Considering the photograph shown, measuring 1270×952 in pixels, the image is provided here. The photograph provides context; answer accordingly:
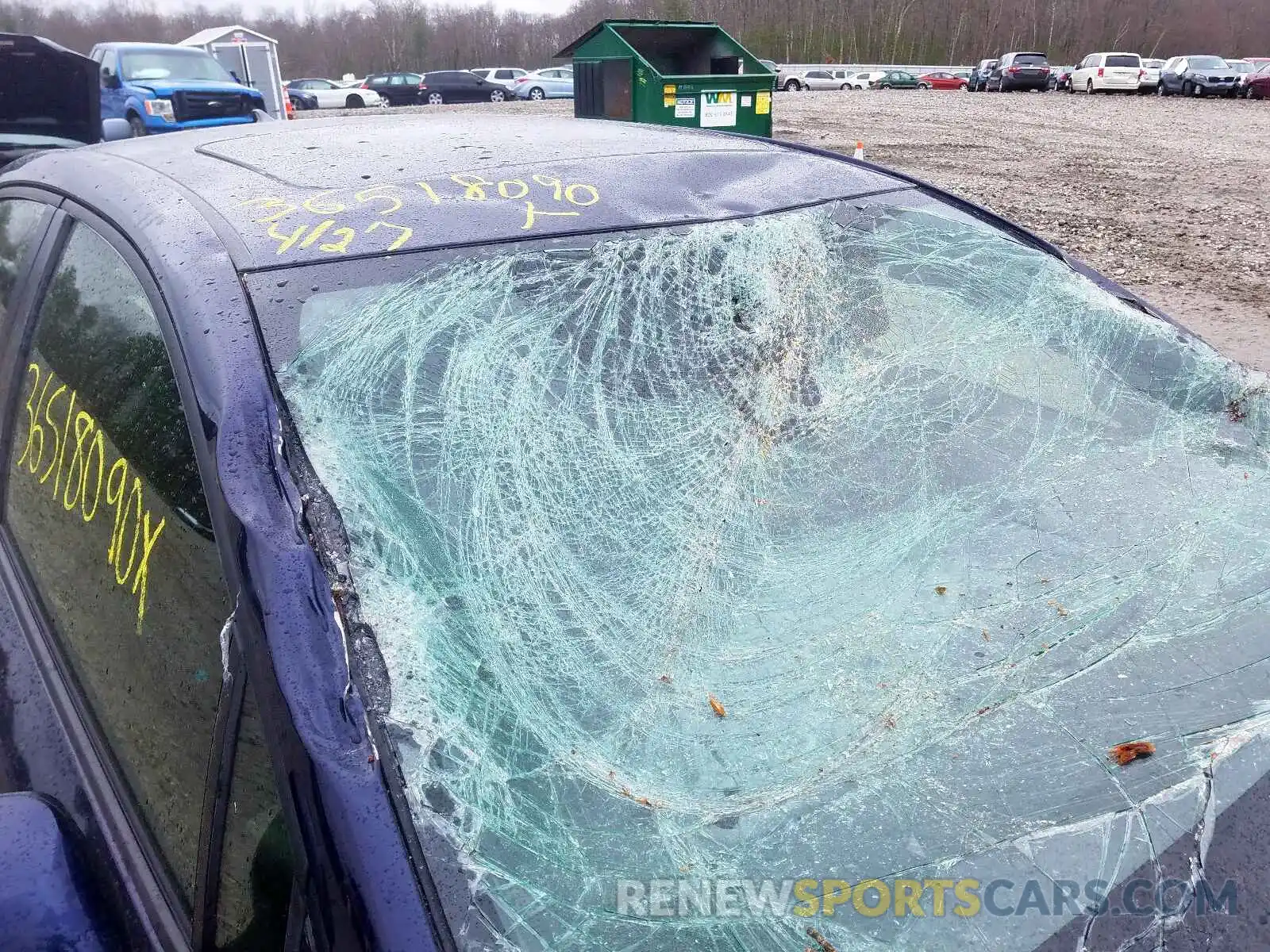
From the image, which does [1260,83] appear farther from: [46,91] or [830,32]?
[830,32]

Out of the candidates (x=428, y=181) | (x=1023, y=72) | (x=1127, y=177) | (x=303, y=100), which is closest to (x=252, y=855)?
(x=428, y=181)

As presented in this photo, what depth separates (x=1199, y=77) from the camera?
24219 mm

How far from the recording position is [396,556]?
1131mm

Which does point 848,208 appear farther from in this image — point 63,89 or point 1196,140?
point 1196,140

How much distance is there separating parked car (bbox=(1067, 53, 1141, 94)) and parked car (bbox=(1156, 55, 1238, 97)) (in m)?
0.80

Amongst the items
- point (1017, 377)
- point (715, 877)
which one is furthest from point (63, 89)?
point (715, 877)

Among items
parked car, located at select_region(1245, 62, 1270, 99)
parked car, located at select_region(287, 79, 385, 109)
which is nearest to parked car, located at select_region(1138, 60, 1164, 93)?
parked car, located at select_region(1245, 62, 1270, 99)

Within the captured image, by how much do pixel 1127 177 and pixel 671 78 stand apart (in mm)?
6458

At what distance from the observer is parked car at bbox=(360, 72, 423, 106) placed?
33.2 m

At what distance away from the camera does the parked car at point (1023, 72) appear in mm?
28188

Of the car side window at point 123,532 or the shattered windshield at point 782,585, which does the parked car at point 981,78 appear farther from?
the car side window at point 123,532

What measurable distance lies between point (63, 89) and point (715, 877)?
7.64 metres

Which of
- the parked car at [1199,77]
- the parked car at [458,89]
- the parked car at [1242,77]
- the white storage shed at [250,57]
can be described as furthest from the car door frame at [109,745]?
the parked car at [458,89]

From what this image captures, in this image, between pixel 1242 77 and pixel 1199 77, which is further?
pixel 1199 77
